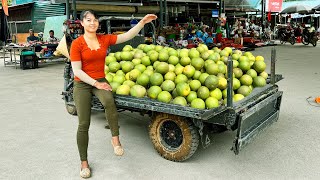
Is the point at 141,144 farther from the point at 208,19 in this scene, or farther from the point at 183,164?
the point at 208,19

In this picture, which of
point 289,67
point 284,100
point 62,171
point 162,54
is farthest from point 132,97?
point 289,67

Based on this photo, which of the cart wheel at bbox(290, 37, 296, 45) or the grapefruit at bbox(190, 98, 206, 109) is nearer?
the grapefruit at bbox(190, 98, 206, 109)

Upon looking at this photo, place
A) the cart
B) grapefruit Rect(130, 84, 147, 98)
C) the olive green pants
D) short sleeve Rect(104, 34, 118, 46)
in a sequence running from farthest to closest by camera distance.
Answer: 1. grapefruit Rect(130, 84, 147, 98)
2. short sleeve Rect(104, 34, 118, 46)
3. the olive green pants
4. the cart

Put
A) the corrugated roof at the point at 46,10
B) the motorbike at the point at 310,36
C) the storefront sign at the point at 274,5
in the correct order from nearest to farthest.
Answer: the corrugated roof at the point at 46,10
the motorbike at the point at 310,36
the storefront sign at the point at 274,5

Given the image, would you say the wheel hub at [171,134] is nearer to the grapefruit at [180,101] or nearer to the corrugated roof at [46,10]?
the grapefruit at [180,101]

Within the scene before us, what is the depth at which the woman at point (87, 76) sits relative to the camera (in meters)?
3.23

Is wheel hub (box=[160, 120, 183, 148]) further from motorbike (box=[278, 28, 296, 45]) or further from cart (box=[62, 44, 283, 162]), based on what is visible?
motorbike (box=[278, 28, 296, 45])

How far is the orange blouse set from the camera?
10.6 ft

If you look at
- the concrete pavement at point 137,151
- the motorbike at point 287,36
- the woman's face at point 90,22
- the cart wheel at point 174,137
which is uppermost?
the motorbike at point 287,36

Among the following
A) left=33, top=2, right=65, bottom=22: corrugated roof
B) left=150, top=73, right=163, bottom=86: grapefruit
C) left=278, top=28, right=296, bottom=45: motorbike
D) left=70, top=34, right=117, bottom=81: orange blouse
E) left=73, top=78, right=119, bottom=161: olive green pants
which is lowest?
left=73, top=78, right=119, bottom=161: olive green pants

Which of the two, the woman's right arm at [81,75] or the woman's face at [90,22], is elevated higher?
the woman's face at [90,22]

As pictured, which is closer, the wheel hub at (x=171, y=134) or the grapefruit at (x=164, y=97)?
the grapefruit at (x=164, y=97)

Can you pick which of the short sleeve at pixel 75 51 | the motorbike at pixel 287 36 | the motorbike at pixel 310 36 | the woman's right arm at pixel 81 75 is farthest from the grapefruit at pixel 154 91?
the motorbike at pixel 287 36

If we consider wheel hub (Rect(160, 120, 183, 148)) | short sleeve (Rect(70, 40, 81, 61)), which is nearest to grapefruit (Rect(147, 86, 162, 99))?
wheel hub (Rect(160, 120, 183, 148))
